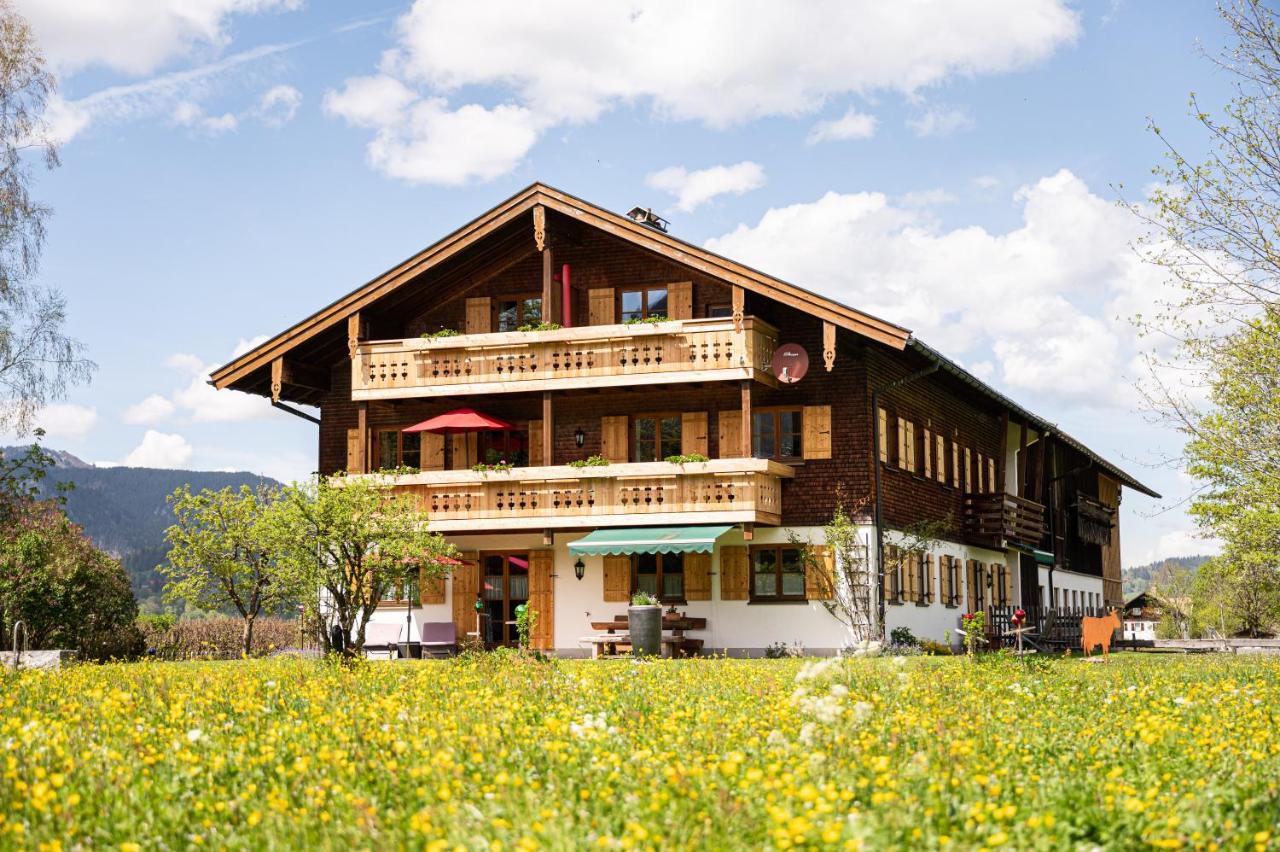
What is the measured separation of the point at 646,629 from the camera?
Answer: 88.9 ft

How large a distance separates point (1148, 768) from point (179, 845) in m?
5.47

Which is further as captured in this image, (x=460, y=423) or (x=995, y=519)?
(x=995, y=519)

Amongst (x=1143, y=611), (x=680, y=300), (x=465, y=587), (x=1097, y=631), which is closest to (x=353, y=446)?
(x=465, y=587)

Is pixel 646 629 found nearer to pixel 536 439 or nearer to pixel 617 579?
pixel 617 579

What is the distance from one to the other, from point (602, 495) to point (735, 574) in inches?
124

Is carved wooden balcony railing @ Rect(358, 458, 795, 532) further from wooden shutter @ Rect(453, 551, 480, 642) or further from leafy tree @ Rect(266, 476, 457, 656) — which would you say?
leafy tree @ Rect(266, 476, 457, 656)

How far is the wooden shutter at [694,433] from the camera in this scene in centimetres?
3034

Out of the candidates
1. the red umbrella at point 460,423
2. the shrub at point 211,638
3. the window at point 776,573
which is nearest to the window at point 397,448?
the red umbrella at point 460,423

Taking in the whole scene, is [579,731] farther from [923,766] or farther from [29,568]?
[29,568]

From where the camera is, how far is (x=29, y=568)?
1163 inches

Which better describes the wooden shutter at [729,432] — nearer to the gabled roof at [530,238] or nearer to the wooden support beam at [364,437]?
the gabled roof at [530,238]

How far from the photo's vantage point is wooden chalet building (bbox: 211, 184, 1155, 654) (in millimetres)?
28953

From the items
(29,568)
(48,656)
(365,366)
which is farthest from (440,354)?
(48,656)

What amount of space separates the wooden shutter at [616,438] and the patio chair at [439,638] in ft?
15.8
